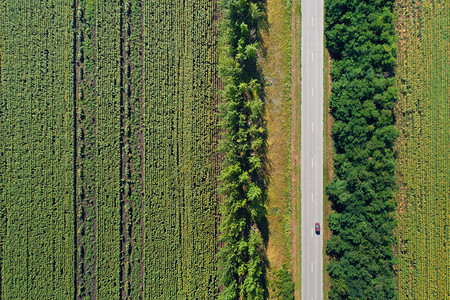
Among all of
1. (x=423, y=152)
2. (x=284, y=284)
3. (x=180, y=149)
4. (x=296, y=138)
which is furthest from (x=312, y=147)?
(x=284, y=284)

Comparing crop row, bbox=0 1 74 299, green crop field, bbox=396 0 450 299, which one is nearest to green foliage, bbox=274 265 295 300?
green crop field, bbox=396 0 450 299

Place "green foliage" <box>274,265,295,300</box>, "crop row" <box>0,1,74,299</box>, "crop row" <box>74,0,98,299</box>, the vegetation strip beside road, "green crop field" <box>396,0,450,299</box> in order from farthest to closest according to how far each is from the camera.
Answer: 1. "green crop field" <box>396,0,450,299</box>
2. the vegetation strip beside road
3. "crop row" <box>74,0,98,299</box>
4. "crop row" <box>0,1,74,299</box>
5. "green foliage" <box>274,265,295,300</box>

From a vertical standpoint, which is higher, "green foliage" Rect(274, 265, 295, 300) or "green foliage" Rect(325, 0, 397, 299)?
"green foliage" Rect(325, 0, 397, 299)

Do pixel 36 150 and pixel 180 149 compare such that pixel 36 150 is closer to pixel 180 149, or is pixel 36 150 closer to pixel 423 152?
pixel 180 149

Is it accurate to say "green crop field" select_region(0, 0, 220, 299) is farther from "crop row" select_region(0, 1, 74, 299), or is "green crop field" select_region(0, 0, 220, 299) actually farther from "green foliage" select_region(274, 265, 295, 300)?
"green foliage" select_region(274, 265, 295, 300)

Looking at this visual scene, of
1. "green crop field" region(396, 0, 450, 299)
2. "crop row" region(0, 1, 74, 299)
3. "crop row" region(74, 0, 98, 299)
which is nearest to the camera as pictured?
"crop row" region(0, 1, 74, 299)

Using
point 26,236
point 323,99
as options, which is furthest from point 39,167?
point 323,99
